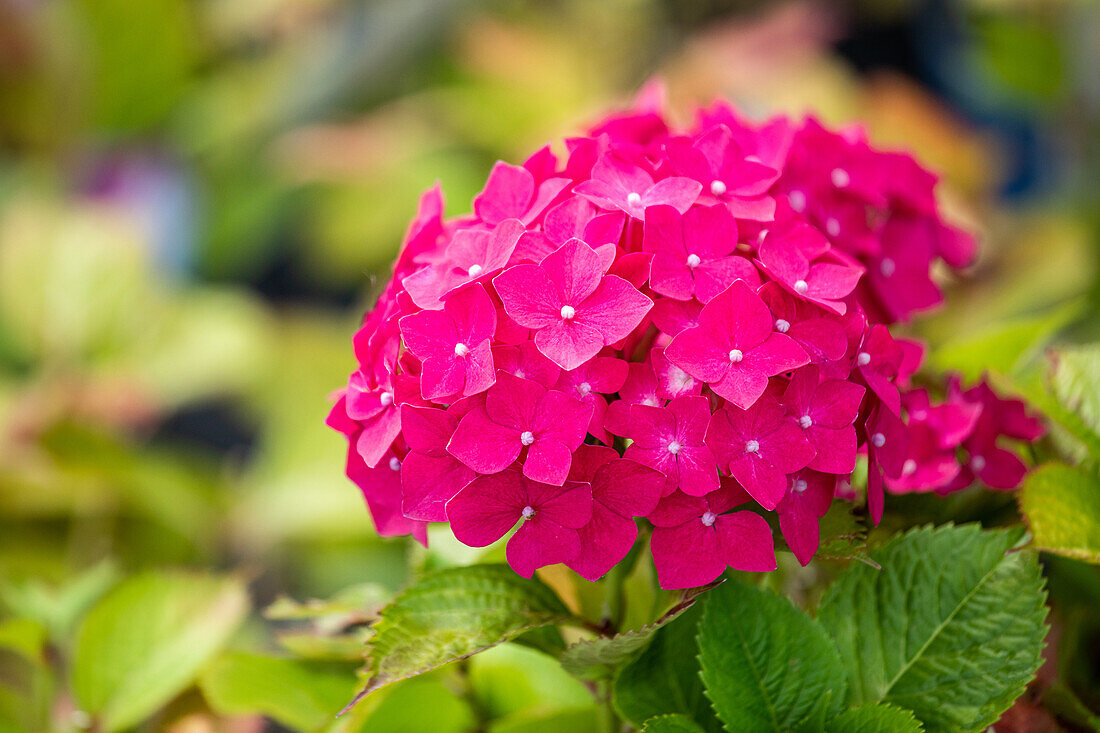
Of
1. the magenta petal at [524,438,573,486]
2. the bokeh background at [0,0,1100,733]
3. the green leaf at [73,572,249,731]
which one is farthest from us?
the bokeh background at [0,0,1100,733]

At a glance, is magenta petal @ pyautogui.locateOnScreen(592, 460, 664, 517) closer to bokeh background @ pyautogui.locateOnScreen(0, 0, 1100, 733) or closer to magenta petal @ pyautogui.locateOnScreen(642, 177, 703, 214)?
magenta petal @ pyautogui.locateOnScreen(642, 177, 703, 214)

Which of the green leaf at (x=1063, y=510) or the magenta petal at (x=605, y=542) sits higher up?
the magenta petal at (x=605, y=542)

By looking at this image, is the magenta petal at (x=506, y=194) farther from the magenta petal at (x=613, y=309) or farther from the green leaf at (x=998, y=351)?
the green leaf at (x=998, y=351)

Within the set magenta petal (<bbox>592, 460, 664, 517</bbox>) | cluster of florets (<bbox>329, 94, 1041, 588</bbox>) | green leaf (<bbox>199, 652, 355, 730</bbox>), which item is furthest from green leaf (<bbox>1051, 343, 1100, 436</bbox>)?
green leaf (<bbox>199, 652, 355, 730</bbox>)

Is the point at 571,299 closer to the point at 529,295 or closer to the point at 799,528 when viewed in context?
the point at 529,295

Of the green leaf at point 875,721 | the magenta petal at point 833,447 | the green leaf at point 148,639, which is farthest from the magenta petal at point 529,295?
the green leaf at point 148,639

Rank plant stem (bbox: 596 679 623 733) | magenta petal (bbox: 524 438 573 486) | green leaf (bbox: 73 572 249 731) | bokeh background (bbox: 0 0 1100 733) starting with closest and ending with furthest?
magenta petal (bbox: 524 438 573 486) → plant stem (bbox: 596 679 623 733) → green leaf (bbox: 73 572 249 731) → bokeh background (bbox: 0 0 1100 733)

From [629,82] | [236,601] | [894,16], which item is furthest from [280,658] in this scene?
[894,16]
